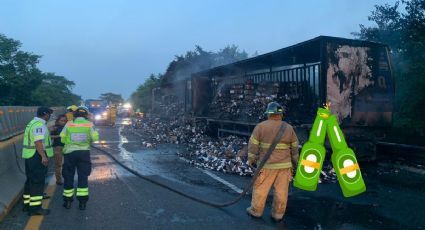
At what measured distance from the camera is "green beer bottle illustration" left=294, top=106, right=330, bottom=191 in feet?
16.0

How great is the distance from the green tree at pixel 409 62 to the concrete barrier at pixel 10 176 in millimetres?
10182

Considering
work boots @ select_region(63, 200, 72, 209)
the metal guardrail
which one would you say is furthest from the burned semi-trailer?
the metal guardrail

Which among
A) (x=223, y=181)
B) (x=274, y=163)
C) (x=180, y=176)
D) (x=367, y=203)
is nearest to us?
(x=274, y=163)

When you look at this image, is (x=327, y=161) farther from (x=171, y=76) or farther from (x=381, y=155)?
(x=171, y=76)

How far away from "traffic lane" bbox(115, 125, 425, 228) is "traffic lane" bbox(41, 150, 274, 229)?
1.01m

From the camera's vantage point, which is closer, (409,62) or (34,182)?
(34,182)

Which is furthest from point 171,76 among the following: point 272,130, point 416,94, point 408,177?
point 272,130

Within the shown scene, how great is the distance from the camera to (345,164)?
15.7 feet

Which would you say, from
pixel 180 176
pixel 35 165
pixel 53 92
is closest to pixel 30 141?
pixel 35 165

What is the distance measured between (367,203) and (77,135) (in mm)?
4758

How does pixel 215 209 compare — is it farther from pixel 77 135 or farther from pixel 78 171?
pixel 77 135

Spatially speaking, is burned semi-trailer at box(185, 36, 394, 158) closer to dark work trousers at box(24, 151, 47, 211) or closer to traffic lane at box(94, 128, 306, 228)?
traffic lane at box(94, 128, 306, 228)

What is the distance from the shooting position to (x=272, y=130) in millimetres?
5344

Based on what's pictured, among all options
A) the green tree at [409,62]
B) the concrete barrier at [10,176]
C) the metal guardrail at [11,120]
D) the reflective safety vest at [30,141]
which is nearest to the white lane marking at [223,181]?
the reflective safety vest at [30,141]
